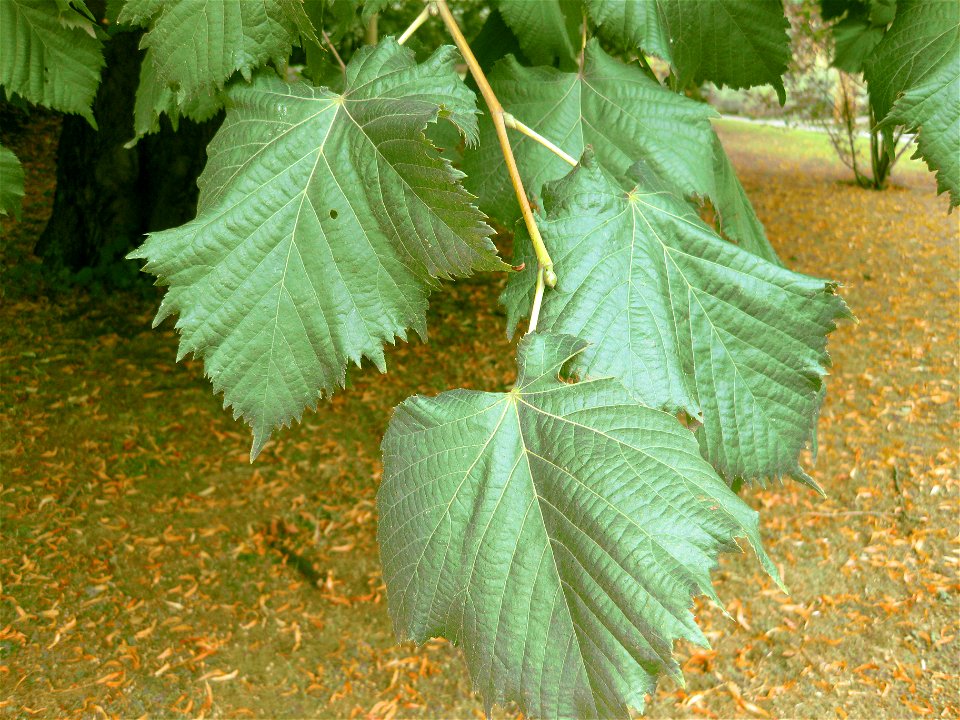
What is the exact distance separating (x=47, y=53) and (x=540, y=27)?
887mm

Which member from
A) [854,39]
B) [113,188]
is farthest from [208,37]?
[113,188]

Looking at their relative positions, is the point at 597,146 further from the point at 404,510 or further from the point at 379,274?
the point at 404,510

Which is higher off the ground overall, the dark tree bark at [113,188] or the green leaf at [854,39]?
the green leaf at [854,39]

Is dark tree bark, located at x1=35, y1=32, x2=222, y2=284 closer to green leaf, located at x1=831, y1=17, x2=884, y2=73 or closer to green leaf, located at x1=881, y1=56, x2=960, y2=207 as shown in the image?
green leaf, located at x1=831, y1=17, x2=884, y2=73

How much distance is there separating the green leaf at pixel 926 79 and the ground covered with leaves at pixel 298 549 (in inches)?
101

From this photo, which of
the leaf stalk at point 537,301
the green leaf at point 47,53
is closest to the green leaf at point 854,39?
the leaf stalk at point 537,301

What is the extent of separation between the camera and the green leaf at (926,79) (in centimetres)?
113

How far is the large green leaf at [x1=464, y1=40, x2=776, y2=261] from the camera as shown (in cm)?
122

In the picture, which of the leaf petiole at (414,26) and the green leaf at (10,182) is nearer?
the leaf petiole at (414,26)

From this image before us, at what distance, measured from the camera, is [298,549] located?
3.93 metres

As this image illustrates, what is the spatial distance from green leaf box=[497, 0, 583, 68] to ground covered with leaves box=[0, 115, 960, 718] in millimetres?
2588

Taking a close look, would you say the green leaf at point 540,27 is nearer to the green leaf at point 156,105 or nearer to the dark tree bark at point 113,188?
the green leaf at point 156,105

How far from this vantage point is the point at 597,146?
1267mm

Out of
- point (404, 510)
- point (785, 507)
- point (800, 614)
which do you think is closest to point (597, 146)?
point (404, 510)
